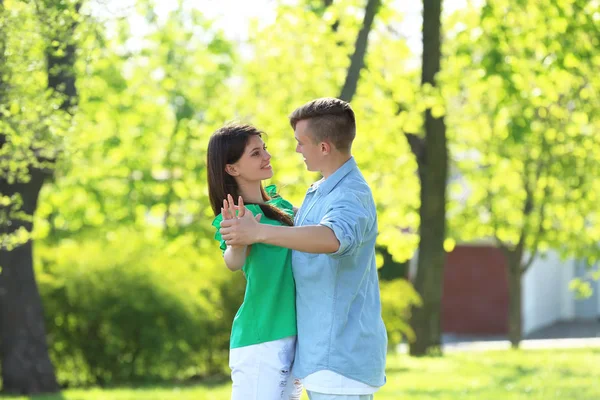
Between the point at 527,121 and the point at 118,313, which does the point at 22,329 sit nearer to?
the point at 118,313

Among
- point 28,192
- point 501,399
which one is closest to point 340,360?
point 501,399

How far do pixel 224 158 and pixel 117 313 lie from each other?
28.4ft

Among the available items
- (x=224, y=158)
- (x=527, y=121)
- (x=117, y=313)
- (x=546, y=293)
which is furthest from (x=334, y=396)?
(x=546, y=293)

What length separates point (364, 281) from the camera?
3.68 meters

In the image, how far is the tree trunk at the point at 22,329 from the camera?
10.9 m

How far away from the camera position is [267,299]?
3803 millimetres

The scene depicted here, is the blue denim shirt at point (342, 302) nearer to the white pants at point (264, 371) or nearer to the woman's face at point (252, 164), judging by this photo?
the white pants at point (264, 371)

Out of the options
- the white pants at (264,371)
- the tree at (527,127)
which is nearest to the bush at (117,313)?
the tree at (527,127)

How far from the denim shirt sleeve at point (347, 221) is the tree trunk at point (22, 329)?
8.10 meters

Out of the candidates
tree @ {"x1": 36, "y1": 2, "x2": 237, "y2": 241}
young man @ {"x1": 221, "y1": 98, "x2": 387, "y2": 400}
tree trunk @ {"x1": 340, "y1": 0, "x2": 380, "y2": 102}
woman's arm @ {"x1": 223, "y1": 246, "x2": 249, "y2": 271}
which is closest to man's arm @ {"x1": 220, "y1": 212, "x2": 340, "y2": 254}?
young man @ {"x1": 221, "y1": 98, "x2": 387, "y2": 400}

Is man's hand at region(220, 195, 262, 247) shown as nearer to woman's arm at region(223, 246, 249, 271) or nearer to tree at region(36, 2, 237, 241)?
woman's arm at region(223, 246, 249, 271)

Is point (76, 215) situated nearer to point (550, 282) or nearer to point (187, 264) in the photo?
point (187, 264)

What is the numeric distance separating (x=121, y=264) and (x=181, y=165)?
333 inches

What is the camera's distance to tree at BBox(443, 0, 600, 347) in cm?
1088
